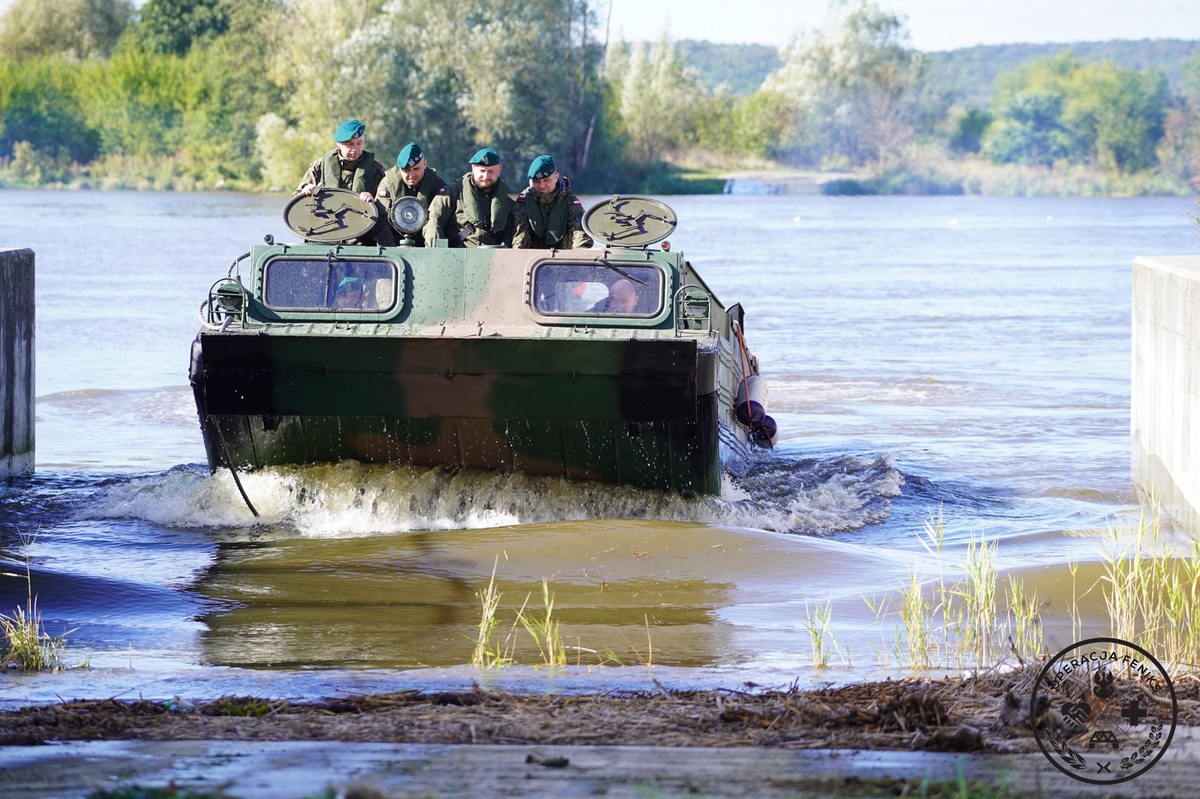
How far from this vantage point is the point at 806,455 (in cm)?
1445

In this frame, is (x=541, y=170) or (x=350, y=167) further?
(x=350, y=167)

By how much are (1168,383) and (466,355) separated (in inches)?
159

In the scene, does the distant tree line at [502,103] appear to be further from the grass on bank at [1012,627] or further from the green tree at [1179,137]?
the grass on bank at [1012,627]

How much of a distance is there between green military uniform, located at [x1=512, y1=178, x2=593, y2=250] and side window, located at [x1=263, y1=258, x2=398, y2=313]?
0.87 m

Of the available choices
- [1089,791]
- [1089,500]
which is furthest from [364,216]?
[1089,791]

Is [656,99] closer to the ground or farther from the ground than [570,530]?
closer to the ground

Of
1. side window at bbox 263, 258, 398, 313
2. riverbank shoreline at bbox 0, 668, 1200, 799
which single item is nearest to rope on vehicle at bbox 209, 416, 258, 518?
side window at bbox 263, 258, 398, 313

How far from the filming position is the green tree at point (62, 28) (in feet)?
256

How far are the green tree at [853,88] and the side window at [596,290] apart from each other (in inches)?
2670

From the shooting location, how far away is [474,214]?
1052 cm

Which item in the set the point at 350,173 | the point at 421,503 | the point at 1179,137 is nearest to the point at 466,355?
the point at 421,503

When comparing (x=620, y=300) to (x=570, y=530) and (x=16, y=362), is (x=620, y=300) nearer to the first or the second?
(x=570, y=530)

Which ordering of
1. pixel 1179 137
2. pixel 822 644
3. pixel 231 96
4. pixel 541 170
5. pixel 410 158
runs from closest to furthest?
pixel 822 644 < pixel 541 170 < pixel 410 158 < pixel 231 96 < pixel 1179 137

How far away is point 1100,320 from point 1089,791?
2129 cm
